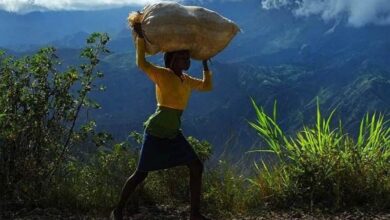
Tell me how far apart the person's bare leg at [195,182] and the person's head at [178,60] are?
0.81 meters

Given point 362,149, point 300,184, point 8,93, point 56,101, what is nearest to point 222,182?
point 300,184

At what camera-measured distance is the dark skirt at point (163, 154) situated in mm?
5113

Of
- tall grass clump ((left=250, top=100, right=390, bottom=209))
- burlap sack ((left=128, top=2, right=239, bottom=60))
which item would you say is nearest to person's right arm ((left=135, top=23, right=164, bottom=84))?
burlap sack ((left=128, top=2, right=239, bottom=60))

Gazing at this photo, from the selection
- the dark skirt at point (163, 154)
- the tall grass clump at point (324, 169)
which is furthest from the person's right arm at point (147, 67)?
the tall grass clump at point (324, 169)

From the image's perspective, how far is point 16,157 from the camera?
6586 millimetres

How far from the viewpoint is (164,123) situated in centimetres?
512

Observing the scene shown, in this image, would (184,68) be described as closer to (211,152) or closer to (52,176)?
(211,152)

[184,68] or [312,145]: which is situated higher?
[184,68]

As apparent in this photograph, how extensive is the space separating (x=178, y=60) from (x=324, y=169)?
2024 mm

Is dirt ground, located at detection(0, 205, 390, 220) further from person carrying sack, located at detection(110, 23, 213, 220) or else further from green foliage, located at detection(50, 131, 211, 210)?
person carrying sack, located at detection(110, 23, 213, 220)

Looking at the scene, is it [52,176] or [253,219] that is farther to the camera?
[52,176]

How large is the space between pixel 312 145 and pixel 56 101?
2717 mm

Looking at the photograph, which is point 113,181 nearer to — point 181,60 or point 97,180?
point 97,180

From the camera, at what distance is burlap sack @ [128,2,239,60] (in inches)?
207
